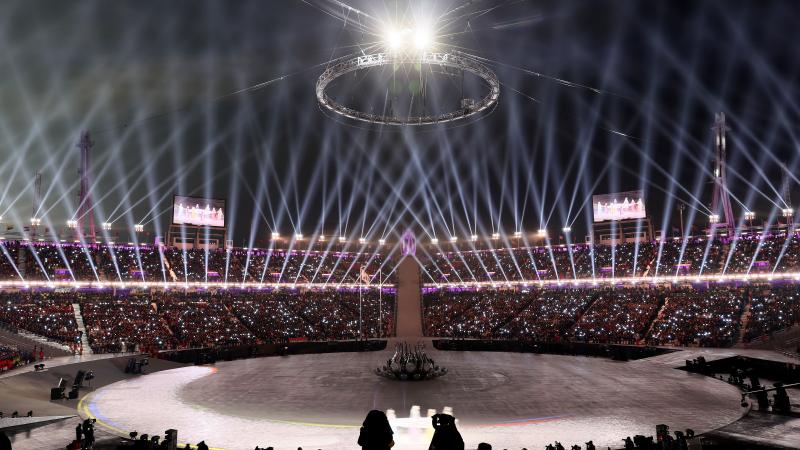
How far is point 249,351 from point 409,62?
29.4 m

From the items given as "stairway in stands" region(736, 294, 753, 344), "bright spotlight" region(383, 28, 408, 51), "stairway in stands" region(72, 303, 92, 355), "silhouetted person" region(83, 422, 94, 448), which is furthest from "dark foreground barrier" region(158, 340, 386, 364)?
"stairway in stands" region(736, 294, 753, 344)

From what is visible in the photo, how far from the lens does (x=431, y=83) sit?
119ft

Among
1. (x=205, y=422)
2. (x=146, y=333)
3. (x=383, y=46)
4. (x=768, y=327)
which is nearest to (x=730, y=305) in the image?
(x=768, y=327)

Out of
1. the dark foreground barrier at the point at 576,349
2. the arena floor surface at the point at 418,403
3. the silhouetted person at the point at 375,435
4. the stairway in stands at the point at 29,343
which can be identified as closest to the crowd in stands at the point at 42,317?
the stairway in stands at the point at 29,343

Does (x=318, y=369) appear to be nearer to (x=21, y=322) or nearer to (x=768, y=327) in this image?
(x=21, y=322)

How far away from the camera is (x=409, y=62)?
2827cm

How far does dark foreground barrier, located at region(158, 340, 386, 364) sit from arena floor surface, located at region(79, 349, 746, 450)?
11.9 feet

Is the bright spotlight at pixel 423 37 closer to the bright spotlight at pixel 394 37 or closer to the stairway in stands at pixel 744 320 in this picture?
the bright spotlight at pixel 394 37

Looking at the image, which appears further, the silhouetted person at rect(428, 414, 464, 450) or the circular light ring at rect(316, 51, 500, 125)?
the circular light ring at rect(316, 51, 500, 125)

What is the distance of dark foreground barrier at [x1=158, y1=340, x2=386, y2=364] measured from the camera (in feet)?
135

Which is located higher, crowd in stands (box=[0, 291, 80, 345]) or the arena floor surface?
crowd in stands (box=[0, 291, 80, 345])

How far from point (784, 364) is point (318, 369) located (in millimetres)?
28352

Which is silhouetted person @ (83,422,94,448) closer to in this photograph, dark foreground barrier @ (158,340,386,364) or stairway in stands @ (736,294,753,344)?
→ dark foreground barrier @ (158,340,386,364)

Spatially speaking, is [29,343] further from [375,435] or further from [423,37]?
[375,435]
